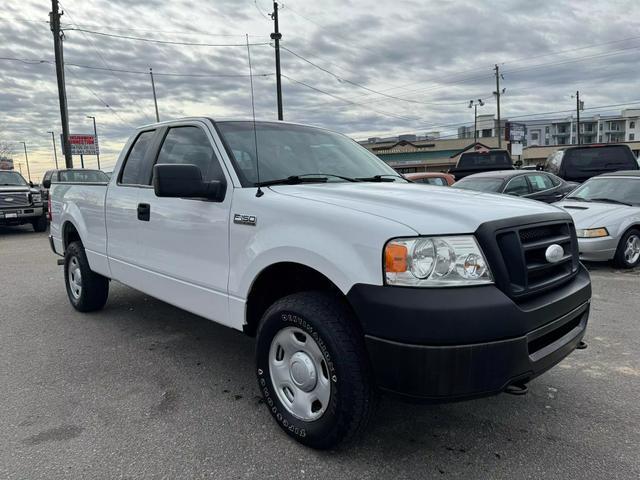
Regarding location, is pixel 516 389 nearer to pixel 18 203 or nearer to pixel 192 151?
pixel 192 151

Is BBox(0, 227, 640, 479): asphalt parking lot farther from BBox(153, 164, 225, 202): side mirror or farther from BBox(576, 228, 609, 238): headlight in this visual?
BBox(576, 228, 609, 238): headlight

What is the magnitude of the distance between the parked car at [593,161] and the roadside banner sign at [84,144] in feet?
120

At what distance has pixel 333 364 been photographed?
2.46 m

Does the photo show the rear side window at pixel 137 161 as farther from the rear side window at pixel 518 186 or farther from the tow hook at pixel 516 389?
the rear side window at pixel 518 186

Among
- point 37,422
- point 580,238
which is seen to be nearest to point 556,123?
point 580,238

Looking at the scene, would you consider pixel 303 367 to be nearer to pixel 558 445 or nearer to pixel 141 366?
pixel 558 445

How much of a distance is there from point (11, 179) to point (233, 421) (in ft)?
47.7

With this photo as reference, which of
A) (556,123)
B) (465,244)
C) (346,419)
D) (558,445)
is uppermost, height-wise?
(556,123)

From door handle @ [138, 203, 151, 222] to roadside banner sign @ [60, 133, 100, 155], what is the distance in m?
39.6

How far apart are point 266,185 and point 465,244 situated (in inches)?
53.9

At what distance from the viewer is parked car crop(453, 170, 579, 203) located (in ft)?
33.1

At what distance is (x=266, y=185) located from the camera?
3.19 metres

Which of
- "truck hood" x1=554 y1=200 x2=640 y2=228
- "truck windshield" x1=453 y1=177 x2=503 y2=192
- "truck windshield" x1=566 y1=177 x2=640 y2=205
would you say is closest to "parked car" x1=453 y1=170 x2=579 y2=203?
"truck windshield" x1=453 y1=177 x2=503 y2=192

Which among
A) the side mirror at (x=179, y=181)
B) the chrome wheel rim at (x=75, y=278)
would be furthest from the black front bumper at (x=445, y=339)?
the chrome wheel rim at (x=75, y=278)
